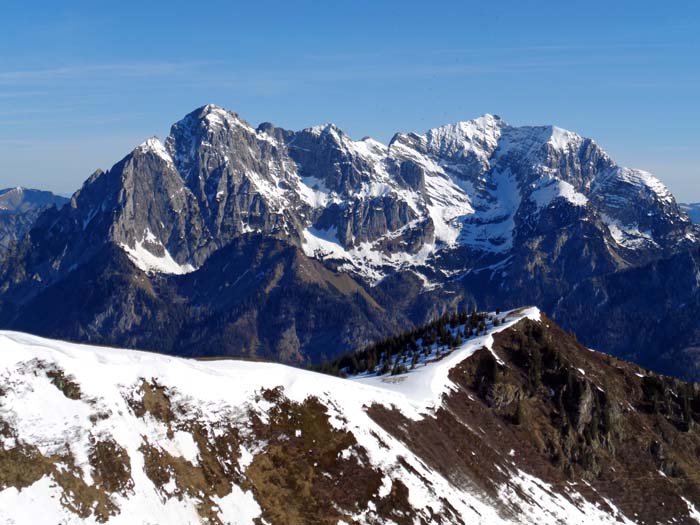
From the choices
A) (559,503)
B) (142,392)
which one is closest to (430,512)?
(559,503)

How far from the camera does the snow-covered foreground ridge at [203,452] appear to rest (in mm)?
104375

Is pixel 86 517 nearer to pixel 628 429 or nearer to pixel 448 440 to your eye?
pixel 448 440

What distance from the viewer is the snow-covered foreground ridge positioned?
104375 mm

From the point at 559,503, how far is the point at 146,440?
80.2 metres

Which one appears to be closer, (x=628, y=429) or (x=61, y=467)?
(x=61, y=467)

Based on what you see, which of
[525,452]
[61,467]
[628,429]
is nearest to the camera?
[61,467]

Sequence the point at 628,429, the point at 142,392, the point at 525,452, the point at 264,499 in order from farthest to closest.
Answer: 1. the point at 628,429
2. the point at 525,452
3. the point at 142,392
4. the point at 264,499

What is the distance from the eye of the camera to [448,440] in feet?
506

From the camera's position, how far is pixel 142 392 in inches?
4865

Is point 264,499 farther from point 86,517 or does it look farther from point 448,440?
point 448,440

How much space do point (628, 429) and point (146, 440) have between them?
119 metres

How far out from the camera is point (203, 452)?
118750 mm

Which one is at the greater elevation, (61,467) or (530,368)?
(530,368)

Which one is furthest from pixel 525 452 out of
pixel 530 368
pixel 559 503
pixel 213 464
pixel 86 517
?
pixel 86 517
